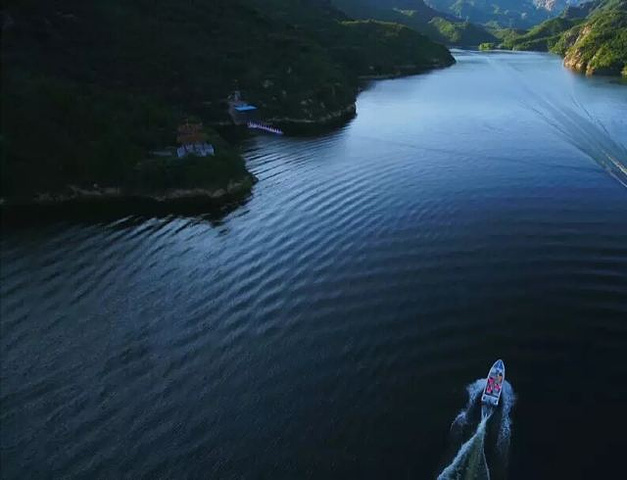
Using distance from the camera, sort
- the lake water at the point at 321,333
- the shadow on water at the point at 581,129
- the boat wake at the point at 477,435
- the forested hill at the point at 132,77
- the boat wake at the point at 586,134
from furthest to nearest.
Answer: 1. the shadow on water at the point at 581,129
2. the boat wake at the point at 586,134
3. the forested hill at the point at 132,77
4. the lake water at the point at 321,333
5. the boat wake at the point at 477,435

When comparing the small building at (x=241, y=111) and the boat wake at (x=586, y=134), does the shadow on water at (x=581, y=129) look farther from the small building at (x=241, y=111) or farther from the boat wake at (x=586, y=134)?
the small building at (x=241, y=111)

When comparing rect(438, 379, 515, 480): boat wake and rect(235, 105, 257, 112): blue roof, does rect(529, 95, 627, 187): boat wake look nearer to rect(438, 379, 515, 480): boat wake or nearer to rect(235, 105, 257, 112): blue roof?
rect(438, 379, 515, 480): boat wake

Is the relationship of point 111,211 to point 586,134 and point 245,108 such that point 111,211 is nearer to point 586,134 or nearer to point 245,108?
point 245,108

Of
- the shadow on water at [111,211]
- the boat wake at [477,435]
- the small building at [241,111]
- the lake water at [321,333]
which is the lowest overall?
the boat wake at [477,435]

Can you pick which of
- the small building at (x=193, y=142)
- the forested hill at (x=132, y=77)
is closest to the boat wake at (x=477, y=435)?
the forested hill at (x=132, y=77)

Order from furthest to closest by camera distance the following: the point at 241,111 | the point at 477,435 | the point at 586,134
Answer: the point at 241,111 < the point at 586,134 < the point at 477,435

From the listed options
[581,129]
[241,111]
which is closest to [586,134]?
[581,129]
